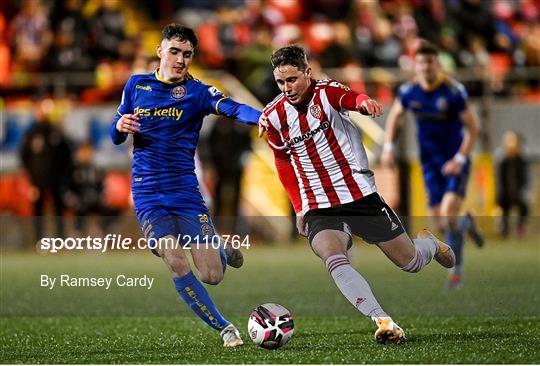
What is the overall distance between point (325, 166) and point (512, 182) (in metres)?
11.1

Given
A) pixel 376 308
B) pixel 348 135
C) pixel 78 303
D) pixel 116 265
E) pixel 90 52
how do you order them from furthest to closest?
pixel 90 52
pixel 116 265
pixel 78 303
pixel 348 135
pixel 376 308

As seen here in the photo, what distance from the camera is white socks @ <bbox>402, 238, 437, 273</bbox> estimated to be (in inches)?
328

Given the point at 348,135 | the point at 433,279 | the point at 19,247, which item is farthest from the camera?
the point at 19,247

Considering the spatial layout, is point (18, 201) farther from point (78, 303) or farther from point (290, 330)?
point (290, 330)

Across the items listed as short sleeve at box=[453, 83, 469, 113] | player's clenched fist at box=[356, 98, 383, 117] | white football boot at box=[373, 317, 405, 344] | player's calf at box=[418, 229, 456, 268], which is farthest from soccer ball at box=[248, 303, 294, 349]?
short sleeve at box=[453, 83, 469, 113]

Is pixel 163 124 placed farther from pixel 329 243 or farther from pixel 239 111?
pixel 329 243

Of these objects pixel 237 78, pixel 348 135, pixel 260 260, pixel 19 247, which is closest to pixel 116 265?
pixel 260 260

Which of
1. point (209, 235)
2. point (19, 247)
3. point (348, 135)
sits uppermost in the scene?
point (348, 135)

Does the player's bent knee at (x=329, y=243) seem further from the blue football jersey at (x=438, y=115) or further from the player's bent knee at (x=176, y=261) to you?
the blue football jersey at (x=438, y=115)

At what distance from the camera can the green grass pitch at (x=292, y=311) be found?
24.0ft

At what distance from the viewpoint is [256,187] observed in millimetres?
19266

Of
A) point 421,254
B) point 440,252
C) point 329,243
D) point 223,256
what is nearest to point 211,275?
point 223,256

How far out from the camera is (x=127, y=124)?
7891mm

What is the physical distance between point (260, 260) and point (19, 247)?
4.25 metres
